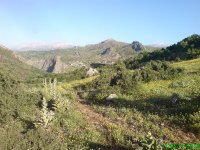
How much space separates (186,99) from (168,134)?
17.5ft

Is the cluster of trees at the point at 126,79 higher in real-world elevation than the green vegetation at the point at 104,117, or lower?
higher

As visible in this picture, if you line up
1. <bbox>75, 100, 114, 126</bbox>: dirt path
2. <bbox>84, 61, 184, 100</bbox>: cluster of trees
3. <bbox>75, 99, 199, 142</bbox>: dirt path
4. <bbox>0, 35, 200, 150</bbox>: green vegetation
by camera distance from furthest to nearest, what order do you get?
1. <bbox>84, 61, 184, 100</bbox>: cluster of trees
2. <bbox>75, 100, 114, 126</bbox>: dirt path
3. <bbox>75, 99, 199, 142</bbox>: dirt path
4. <bbox>0, 35, 200, 150</bbox>: green vegetation

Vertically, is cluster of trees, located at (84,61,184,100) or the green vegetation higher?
cluster of trees, located at (84,61,184,100)

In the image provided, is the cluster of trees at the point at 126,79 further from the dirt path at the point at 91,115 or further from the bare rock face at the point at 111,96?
the dirt path at the point at 91,115

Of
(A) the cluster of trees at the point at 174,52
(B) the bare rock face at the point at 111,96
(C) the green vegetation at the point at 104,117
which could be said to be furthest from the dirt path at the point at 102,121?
(A) the cluster of trees at the point at 174,52

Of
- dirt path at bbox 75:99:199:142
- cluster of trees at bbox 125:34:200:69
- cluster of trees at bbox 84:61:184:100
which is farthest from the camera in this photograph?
cluster of trees at bbox 125:34:200:69

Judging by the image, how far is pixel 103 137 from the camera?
1593cm

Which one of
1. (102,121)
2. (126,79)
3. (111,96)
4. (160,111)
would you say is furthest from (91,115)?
(126,79)

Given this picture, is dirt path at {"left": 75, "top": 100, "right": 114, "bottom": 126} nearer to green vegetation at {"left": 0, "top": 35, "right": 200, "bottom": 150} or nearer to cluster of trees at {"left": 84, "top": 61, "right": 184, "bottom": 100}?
green vegetation at {"left": 0, "top": 35, "right": 200, "bottom": 150}

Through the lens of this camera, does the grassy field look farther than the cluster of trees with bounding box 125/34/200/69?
No

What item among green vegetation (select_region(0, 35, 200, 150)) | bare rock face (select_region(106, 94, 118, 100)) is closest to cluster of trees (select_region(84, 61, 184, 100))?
green vegetation (select_region(0, 35, 200, 150))

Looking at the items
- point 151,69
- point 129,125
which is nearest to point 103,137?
point 129,125

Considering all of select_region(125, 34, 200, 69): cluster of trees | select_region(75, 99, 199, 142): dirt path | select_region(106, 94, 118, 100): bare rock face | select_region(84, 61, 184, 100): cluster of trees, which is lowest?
select_region(75, 99, 199, 142): dirt path

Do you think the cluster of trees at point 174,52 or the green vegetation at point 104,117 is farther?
the cluster of trees at point 174,52
